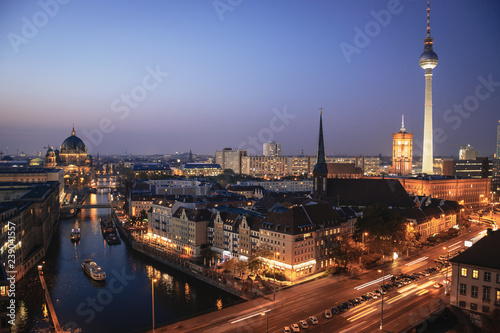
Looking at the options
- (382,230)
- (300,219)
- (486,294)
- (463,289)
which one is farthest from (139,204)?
(486,294)

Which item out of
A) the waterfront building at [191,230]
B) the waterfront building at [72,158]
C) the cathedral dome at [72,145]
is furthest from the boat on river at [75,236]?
the cathedral dome at [72,145]

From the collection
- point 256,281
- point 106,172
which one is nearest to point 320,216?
point 256,281

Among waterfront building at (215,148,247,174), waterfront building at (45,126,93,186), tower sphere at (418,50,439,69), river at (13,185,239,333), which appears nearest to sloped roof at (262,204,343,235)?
river at (13,185,239,333)

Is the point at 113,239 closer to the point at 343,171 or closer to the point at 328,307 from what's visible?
the point at 328,307

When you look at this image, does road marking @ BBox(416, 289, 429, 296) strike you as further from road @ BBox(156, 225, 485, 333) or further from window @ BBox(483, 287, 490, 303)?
window @ BBox(483, 287, 490, 303)

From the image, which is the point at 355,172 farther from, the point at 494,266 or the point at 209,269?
the point at 494,266

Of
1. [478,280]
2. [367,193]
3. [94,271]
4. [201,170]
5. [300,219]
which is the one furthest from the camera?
[201,170]

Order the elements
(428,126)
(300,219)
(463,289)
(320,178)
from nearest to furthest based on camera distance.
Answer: (463,289) < (300,219) < (320,178) < (428,126)
